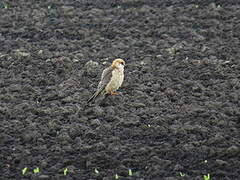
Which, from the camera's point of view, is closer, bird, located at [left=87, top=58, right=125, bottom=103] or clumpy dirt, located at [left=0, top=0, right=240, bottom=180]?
clumpy dirt, located at [left=0, top=0, right=240, bottom=180]

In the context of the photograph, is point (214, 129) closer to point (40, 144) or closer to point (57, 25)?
point (40, 144)

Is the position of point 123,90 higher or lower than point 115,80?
lower

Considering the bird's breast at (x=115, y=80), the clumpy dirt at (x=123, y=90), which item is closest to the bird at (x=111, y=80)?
the bird's breast at (x=115, y=80)

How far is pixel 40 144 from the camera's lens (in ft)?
25.0

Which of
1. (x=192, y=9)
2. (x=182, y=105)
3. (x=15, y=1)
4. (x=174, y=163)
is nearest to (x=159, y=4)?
(x=192, y=9)

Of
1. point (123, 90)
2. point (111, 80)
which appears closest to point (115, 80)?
point (111, 80)

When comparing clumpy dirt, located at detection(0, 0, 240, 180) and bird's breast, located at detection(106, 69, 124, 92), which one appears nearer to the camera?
clumpy dirt, located at detection(0, 0, 240, 180)

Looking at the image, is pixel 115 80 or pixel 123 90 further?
pixel 123 90

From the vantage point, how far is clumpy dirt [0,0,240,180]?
7.08m

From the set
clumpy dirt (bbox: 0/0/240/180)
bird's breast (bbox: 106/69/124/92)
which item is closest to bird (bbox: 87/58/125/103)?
bird's breast (bbox: 106/69/124/92)

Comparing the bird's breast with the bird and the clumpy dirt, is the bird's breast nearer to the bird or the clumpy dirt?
the bird

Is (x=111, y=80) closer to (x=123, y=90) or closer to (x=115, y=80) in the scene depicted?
(x=115, y=80)

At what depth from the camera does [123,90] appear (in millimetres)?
9445

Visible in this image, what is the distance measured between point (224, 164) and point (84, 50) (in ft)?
17.3
